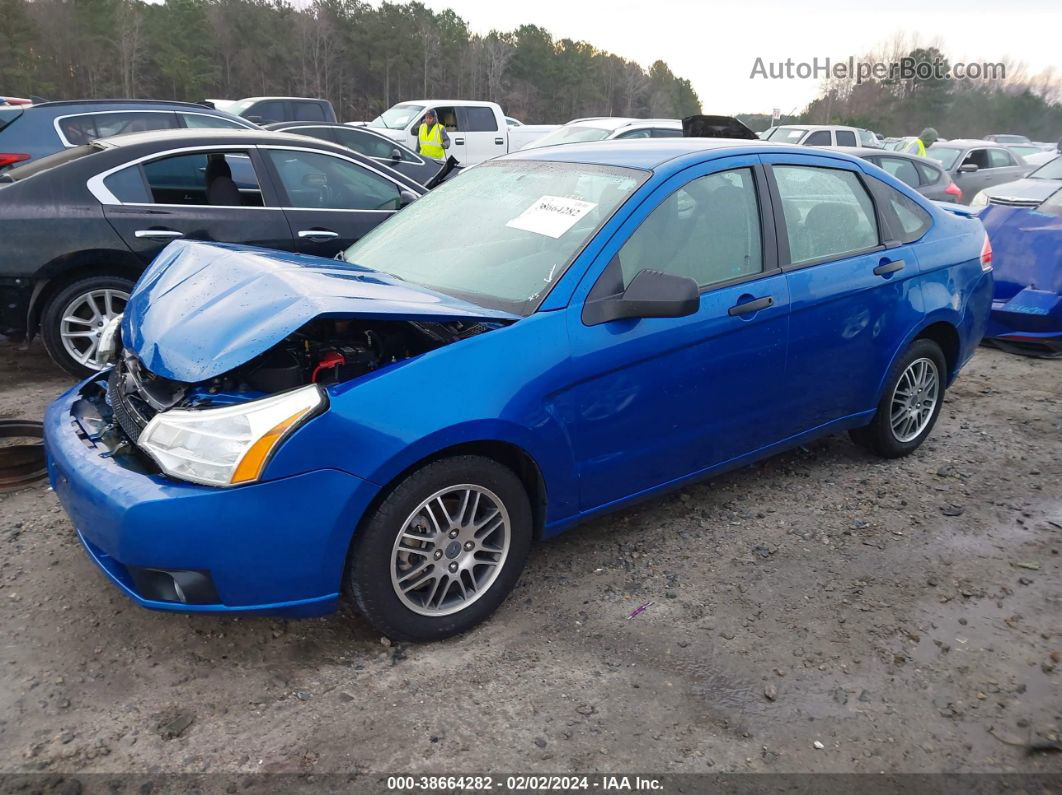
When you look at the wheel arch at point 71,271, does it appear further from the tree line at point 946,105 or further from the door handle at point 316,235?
the tree line at point 946,105

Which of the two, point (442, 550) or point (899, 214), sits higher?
point (899, 214)

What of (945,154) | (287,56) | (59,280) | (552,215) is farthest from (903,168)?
(287,56)

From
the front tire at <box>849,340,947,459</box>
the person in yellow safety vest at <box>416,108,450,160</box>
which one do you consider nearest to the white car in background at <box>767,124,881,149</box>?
the person in yellow safety vest at <box>416,108,450,160</box>

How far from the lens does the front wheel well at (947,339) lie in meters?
4.50

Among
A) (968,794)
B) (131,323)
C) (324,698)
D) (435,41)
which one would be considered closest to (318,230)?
(131,323)

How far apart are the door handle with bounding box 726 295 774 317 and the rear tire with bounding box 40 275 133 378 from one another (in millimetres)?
3926

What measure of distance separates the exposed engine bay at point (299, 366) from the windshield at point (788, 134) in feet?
49.9

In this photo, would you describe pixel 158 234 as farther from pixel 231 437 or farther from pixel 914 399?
pixel 914 399

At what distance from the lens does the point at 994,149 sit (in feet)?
56.7

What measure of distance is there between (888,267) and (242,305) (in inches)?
121

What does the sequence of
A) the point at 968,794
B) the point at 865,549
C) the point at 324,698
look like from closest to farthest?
1. the point at 968,794
2. the point at 324,698
3. the point at 865,549

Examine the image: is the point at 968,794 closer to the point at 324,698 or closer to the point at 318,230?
the point at 324,698

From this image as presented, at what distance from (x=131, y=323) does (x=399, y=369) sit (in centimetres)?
130

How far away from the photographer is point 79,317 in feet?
17.7
